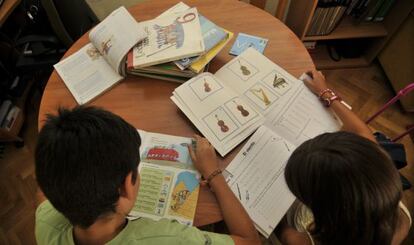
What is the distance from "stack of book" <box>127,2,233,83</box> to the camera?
99 centimetres

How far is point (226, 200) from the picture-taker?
800mm

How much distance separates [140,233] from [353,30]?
6.21 feet

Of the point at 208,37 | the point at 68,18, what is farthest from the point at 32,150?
the point at 208,37

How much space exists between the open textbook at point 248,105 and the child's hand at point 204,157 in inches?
1.1

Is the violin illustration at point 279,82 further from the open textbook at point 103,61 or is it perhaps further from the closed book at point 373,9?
the closed book at point 373,9

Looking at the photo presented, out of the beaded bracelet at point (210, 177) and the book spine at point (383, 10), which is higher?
the beaded bracelet at point (210, 177)

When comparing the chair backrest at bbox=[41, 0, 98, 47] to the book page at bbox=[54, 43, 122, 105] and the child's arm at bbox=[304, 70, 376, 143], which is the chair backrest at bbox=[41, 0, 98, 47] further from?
the child's arm at bbox=[304, 70, 376, 143]

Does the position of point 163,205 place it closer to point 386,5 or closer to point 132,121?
point 132,121

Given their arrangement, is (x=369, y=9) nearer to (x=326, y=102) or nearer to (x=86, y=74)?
(x=326, y=102)

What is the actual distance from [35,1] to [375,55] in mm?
2111

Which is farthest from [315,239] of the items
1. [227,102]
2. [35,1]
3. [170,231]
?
[35,1]

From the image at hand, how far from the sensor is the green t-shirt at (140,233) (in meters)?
0.66

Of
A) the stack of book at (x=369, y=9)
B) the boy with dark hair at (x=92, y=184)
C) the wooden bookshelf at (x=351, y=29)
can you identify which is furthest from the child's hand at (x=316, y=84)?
the stack of book at (x=369, y=9)

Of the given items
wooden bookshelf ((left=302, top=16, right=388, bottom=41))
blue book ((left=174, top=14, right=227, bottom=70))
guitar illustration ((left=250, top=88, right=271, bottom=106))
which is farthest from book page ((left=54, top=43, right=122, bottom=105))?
wooden bookshelf ((left=302, top=16, right=388, bottom=41))
